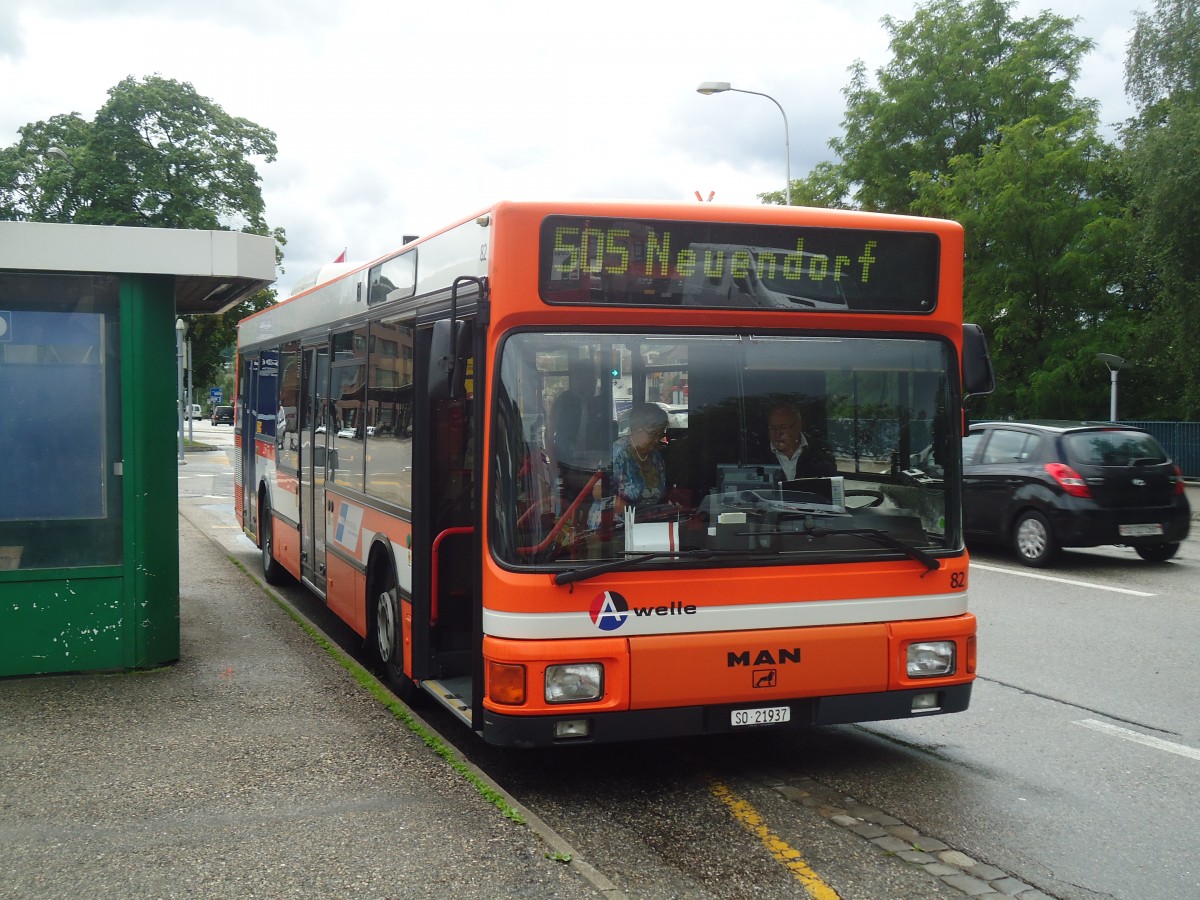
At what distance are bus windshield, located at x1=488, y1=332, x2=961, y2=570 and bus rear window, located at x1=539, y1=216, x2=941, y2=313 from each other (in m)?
0.18

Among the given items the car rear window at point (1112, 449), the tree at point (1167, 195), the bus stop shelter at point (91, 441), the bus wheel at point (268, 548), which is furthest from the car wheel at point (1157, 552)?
the tree at point (1167, 195)

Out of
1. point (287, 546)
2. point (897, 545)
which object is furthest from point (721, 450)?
point (287, 546)

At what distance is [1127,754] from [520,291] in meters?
3.96

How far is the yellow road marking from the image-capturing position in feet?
14.4

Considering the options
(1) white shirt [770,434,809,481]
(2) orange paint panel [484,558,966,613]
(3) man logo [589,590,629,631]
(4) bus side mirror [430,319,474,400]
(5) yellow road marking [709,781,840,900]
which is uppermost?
(4) bus side mirror [430,319,474,400]

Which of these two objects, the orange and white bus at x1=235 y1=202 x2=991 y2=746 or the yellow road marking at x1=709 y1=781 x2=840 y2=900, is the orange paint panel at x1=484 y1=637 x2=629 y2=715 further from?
the yellow road marking at x1=709 y1=781 x2=840 y2=900

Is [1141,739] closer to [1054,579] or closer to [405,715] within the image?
[405,715]

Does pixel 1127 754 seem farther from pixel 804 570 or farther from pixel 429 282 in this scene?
pixel 429 282

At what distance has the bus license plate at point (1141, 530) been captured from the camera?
13164mm

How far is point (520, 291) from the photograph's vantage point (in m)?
5.17

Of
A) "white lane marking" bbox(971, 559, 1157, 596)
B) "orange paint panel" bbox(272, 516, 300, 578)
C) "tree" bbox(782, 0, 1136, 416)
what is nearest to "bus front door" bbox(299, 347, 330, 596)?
"orange paint panel" bbox(272, 516, 300, 578)

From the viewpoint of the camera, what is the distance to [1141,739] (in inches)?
258

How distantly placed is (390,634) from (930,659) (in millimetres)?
3193

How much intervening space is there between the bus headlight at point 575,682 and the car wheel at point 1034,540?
9.61 m
